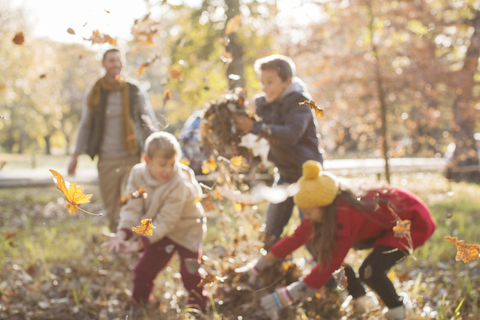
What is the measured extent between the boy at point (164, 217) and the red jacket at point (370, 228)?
0.63m

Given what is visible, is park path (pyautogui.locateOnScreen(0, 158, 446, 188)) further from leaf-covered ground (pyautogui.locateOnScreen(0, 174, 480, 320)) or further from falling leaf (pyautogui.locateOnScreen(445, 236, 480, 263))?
falling leaf (pyautogui.locateOnScreen(445, 236, 480, 263))

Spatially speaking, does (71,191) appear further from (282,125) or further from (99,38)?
(282,125)

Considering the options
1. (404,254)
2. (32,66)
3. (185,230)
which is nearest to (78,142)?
(185,230)

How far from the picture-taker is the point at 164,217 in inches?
108

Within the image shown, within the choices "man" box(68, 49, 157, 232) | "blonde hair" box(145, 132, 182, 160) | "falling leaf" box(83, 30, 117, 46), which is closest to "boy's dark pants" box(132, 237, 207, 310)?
"blonde hair" box(145, 132, 182, 160)

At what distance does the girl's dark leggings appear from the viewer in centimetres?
246

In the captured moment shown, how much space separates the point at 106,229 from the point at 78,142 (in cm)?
146

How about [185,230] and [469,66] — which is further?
[469,66]

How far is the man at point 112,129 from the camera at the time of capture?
398cm

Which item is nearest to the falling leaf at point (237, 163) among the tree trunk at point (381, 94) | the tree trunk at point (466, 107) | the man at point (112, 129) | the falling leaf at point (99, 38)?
the falling leaf at point (99, 38)

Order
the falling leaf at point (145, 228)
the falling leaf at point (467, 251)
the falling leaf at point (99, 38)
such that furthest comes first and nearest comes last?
the falling leaf at point (99, 38), the falling leaf at point (467, 251), the falling leaf at point (145, 228)

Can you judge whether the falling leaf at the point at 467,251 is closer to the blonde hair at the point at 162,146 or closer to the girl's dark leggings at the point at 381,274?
the girl's dark leggings at the point at 381,274

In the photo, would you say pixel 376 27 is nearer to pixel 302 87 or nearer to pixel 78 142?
pixel 302 87

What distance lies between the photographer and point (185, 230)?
2.93m
